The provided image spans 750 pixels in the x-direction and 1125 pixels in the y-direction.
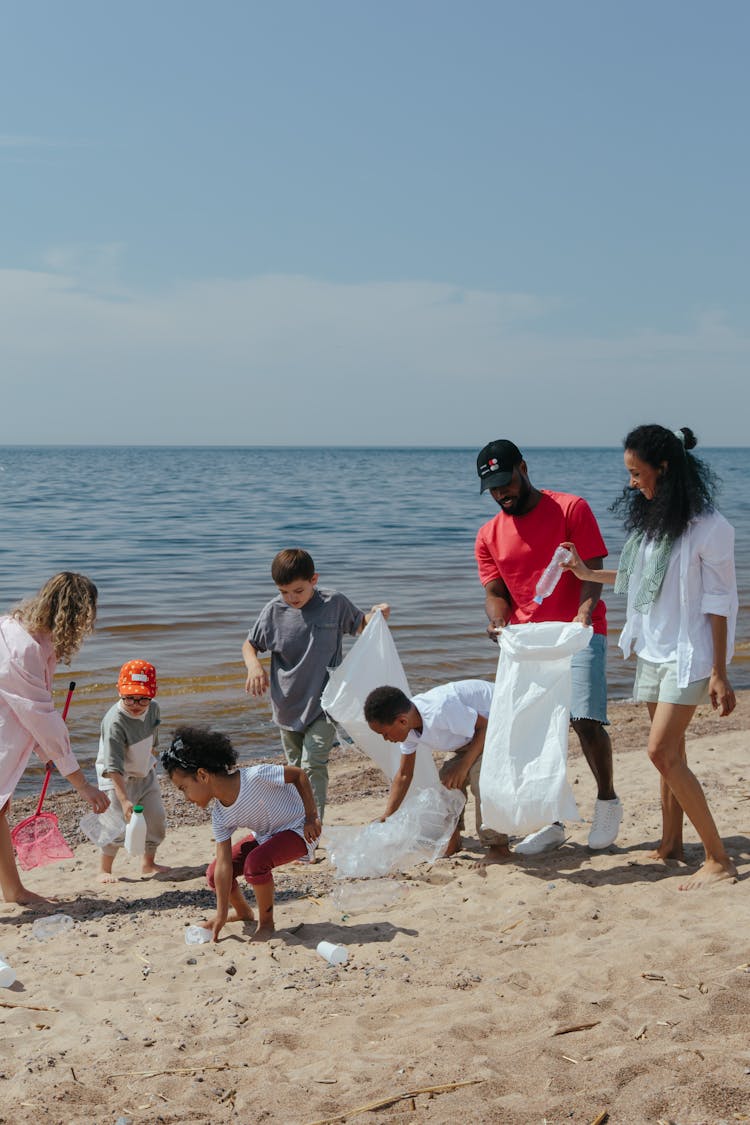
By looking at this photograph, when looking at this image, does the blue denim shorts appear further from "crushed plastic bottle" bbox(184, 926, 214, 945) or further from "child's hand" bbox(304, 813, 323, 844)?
"crushed plastic bottle" bbox(184, 926, 214, 945)

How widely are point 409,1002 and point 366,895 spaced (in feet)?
3.59

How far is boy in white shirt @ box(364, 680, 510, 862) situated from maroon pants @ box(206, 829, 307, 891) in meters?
0.62

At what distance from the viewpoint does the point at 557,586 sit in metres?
5.02

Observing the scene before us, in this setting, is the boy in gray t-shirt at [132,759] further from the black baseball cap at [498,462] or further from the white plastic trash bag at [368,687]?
the black baseball cap at [498,462]

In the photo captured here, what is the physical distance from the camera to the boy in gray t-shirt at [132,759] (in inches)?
201

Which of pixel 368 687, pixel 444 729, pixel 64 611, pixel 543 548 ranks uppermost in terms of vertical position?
pixel 543 548

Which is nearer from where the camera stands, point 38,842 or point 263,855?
point 263,855

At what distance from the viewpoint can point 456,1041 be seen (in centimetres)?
321

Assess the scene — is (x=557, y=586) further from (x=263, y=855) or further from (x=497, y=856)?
(x=263, y=855)

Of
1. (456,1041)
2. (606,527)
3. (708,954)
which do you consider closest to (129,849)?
(456,1041)

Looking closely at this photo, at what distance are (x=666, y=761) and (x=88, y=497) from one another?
33.7 metres

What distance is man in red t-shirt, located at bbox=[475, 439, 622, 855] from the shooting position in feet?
15.9

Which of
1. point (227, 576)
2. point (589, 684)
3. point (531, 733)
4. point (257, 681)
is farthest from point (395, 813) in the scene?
point (227, 576)

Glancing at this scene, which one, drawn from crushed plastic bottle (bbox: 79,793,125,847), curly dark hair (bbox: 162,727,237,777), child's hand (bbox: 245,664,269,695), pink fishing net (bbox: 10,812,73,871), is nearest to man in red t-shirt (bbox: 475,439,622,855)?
child's hand (bbox: 245,664,269,695)
